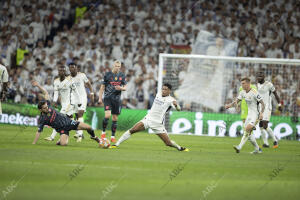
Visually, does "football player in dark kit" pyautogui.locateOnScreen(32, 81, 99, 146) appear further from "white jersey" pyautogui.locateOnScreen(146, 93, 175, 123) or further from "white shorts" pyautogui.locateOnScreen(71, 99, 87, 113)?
"white shorts" pyautogui.locateOnScreen(71, 99, 87, 113)

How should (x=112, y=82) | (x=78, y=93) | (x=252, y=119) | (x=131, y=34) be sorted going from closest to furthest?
(x=252, y=119) → (x=78, y=93) → (x=112, y=82) → (x=131, y=34)

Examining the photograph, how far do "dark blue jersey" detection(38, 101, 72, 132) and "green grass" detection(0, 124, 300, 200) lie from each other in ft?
2.92

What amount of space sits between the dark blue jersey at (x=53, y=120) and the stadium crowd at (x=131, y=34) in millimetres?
9276

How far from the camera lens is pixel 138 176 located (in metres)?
7.96

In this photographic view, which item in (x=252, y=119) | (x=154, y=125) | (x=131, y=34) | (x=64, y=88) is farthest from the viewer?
(x=131, y=34)

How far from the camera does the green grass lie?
6.64 meters

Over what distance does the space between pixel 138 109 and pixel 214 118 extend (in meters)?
3.12

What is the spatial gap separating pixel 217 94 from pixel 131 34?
5.95 m

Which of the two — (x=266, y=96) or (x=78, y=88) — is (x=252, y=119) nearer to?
(x=266, y=96)

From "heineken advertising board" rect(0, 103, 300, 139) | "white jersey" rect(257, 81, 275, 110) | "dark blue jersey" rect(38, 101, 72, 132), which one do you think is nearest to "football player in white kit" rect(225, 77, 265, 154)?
"white jersey" rect(257, 81, 275, 110)

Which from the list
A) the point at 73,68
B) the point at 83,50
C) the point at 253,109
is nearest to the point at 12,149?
the point at 73,68

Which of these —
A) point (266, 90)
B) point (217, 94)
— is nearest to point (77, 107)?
point (266, 90)

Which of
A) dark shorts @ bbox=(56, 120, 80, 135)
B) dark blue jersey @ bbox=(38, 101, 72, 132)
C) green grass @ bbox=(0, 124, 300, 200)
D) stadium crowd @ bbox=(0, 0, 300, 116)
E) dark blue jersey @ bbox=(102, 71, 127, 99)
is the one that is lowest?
green grass @ bbox=(0, 124, 300, 200)

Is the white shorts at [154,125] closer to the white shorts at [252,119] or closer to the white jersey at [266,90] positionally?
the white shorts at [252,119]
